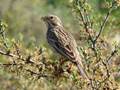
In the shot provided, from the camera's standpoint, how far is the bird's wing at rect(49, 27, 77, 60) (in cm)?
542

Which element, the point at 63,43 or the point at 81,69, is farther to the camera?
the point at 63,43

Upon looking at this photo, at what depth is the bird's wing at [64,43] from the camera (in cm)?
542

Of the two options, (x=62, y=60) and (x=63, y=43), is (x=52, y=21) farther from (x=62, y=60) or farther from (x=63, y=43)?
(x=62, y=60)

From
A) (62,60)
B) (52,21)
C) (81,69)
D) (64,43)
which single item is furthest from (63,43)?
(81,69)

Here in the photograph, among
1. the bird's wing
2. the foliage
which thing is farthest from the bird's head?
the foliage

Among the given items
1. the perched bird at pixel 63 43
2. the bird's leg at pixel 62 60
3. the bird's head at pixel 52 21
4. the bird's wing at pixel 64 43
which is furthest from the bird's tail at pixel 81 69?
the bird's head at pixel 52 21

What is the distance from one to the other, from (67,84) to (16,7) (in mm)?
10042

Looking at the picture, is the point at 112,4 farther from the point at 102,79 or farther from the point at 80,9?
the point at 102,79

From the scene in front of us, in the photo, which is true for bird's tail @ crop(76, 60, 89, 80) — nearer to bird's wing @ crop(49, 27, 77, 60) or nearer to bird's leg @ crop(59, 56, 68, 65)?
bird's leg @ crop(59, 56, 68, 65)

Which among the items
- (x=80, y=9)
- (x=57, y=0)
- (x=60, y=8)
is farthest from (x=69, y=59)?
(x=57, y=0)

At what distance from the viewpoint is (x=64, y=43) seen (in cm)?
561

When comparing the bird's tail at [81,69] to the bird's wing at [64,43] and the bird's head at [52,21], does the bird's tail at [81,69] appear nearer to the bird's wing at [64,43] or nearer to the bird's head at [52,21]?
the bird's wing at [64,43]

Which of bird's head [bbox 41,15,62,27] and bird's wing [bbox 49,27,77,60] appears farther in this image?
bird's head [bbox 41,15,62,27]

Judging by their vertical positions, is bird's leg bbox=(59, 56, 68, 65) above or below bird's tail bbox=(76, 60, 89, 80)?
above
